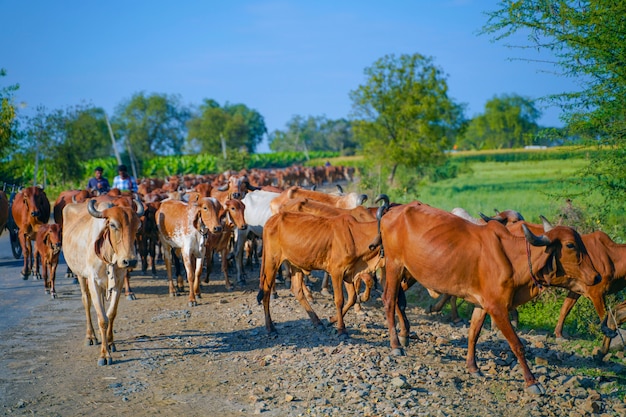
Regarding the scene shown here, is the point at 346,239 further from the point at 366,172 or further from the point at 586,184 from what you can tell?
the point at 366,172

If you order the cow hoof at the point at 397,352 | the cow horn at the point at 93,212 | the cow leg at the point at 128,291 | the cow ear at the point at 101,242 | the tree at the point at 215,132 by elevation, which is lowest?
the cow hoof at the point at 397,352

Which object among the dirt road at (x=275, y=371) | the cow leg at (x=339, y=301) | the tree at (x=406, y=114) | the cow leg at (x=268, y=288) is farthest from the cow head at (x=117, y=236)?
the tree at (x=406, y=114)

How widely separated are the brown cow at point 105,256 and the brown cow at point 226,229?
3.22m

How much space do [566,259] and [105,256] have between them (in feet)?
18.7

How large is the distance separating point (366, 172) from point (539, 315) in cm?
3094

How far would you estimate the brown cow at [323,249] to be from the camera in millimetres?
9992

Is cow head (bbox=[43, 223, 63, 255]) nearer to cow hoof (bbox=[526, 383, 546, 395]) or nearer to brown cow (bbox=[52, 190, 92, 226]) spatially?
brown cow (bbox=[52, 190, 92, 226])

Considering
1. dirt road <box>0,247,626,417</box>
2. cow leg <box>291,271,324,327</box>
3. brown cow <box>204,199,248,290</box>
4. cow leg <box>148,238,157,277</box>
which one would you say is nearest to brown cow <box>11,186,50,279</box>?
cow leg <box>148,238,157,277</box>

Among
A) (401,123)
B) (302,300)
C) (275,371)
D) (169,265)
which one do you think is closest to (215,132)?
(401,123)

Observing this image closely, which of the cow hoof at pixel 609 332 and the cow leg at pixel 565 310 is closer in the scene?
the cow hoof at pixel 609 332

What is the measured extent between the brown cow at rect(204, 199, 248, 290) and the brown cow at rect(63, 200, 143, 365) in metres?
3.22

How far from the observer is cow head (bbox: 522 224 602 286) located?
7.95m

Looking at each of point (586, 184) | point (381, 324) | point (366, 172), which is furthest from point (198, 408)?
point (366, 172)

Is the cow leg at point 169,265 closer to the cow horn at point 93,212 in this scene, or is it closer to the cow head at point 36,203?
the cow head at point 36,203
